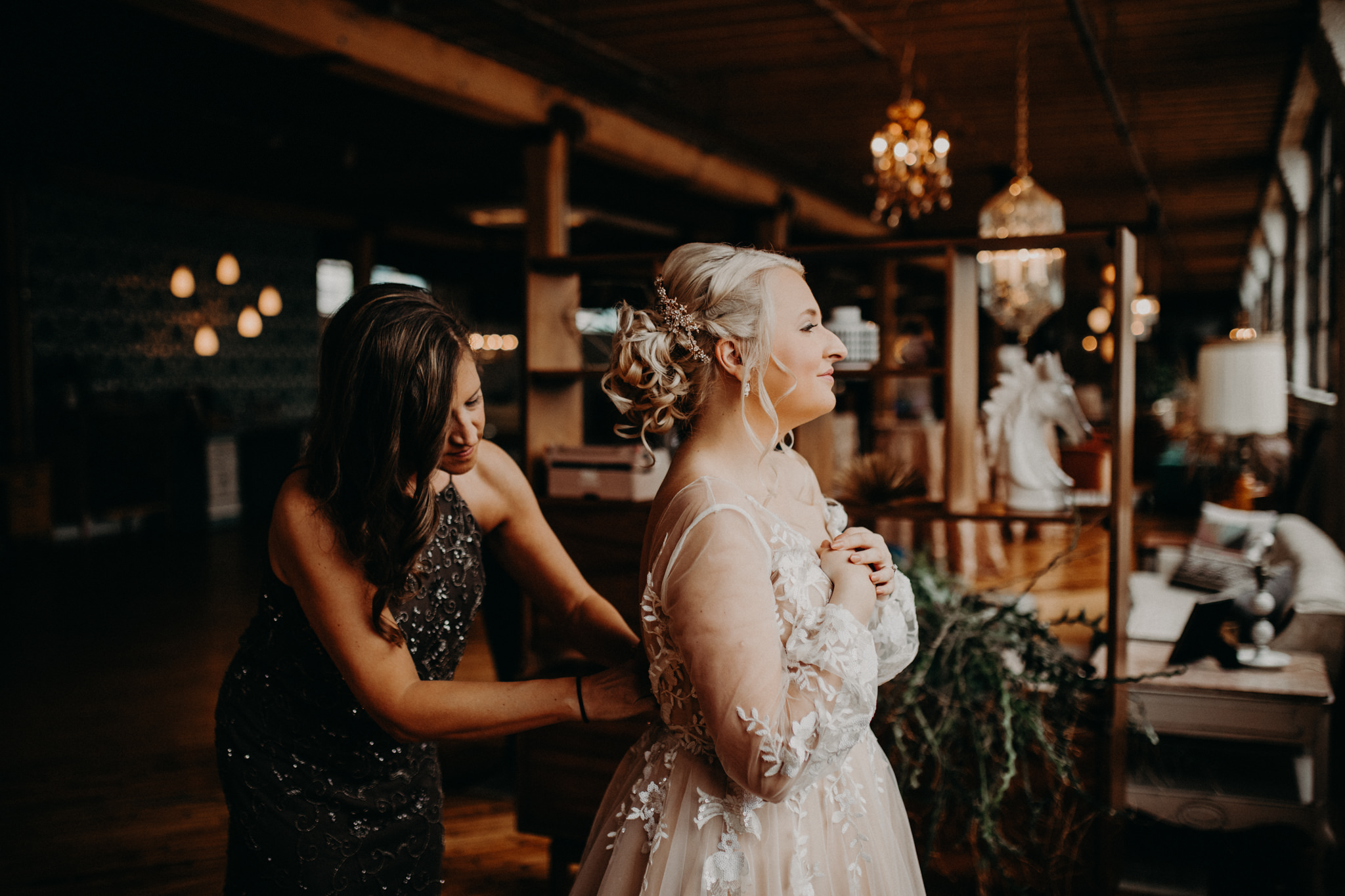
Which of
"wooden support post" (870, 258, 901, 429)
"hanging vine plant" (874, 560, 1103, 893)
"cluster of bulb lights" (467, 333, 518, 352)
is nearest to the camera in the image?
"hanging vine plant" (874, 560, 1103, 893)

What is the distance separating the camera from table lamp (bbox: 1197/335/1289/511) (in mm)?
5082

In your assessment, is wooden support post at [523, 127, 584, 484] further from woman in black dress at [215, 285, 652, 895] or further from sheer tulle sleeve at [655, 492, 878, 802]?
sheer tulle sleeve at [655, 492, 878, 802]

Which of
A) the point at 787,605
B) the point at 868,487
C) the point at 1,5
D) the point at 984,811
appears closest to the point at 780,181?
the point at 1,5

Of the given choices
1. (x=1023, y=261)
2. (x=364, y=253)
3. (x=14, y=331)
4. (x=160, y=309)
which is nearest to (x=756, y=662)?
(x=1023, y=261)

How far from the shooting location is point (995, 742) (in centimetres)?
268

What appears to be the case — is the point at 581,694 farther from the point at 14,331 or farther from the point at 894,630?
the point at 14,331

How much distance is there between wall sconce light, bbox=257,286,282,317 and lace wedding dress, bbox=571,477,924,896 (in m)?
10.8

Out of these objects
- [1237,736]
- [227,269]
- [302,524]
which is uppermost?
[227,269]

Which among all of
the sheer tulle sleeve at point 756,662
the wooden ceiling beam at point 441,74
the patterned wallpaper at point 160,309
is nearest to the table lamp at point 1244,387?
the wooden ceiling beam at point 441,74

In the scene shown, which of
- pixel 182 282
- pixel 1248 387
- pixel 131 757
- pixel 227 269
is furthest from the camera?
pixel 227 269

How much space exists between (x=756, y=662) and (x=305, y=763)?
2.59ft

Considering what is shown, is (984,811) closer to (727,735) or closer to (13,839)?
(727,735)

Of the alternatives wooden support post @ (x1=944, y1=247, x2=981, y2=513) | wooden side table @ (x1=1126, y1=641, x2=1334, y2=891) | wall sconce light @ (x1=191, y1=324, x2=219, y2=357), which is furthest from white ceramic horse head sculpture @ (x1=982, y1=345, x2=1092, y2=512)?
wall sconce light @ (x1=191, y1=324, x2=219, y2=357)

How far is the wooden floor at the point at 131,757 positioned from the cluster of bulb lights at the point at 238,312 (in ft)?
12.9
